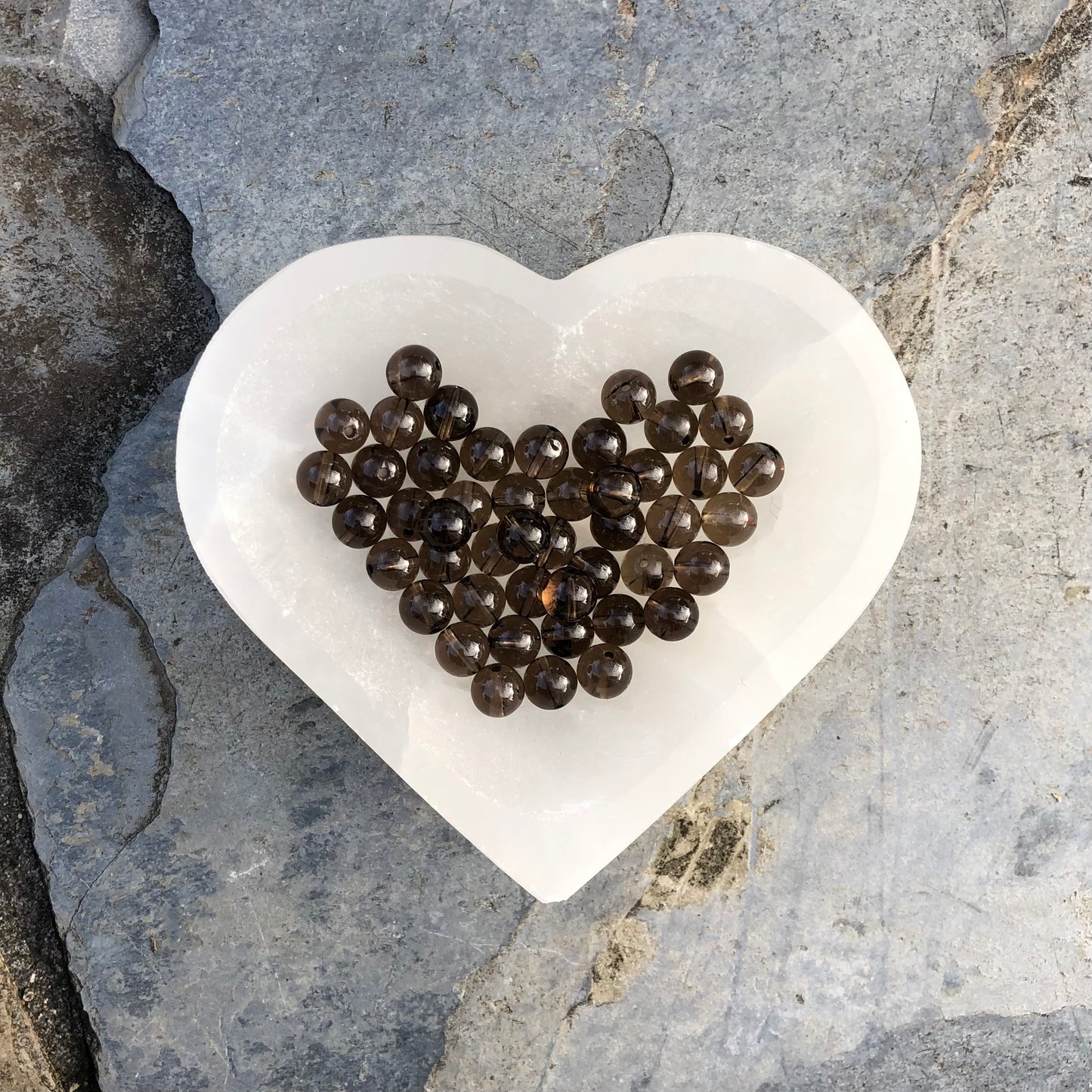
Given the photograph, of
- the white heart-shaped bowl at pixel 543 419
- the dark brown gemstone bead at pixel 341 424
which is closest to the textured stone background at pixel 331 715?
the white heart-shaped bowl at pixel 543 419

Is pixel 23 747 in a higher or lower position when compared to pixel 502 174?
lower

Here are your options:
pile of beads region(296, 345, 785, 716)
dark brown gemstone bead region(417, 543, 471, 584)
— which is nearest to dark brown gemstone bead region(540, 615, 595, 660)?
pile of beads region(296, 345, 785, 716)

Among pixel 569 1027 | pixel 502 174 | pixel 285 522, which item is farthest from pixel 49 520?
pixel 569 1027

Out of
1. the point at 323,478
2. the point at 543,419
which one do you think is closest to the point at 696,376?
the point at 543,419

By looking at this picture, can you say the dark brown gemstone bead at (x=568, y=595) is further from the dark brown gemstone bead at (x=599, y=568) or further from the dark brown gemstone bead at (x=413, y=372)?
the dark brown gemstone bead at (x=413, y=372)

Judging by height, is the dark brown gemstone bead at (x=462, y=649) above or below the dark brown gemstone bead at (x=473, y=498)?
below

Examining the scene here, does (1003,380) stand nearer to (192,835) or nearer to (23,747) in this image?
(192,835)

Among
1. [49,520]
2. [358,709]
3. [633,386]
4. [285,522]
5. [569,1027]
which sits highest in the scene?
[633,386]
